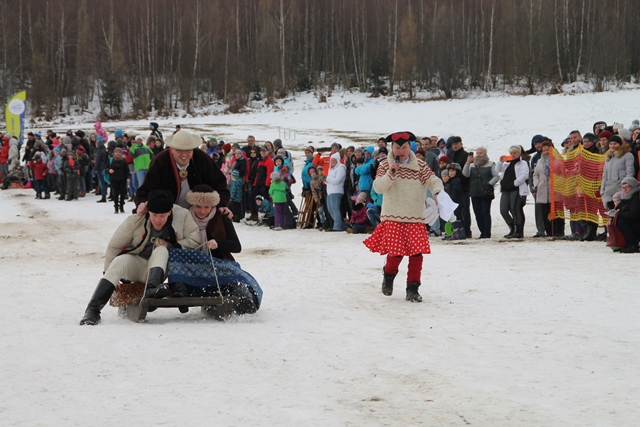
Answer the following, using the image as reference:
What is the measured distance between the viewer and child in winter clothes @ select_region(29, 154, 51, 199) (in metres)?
24.9

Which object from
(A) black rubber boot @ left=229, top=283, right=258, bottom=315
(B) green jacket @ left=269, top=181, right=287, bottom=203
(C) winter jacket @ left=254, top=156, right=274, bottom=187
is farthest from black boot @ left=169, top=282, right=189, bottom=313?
(C) winter jacket @ left=254, top=156, right=274, bottom=187

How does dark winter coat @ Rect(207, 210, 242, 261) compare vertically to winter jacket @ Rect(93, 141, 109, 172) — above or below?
below

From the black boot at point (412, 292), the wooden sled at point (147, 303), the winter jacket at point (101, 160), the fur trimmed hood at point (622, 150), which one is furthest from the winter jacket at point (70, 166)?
the black boot at point (412, 292)

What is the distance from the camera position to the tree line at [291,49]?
59125 millimetres

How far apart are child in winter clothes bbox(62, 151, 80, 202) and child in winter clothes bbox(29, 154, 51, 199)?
976 millimetres

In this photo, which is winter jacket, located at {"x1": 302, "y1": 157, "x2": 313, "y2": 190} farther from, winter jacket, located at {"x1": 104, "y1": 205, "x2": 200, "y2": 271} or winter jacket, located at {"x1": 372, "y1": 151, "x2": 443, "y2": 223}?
winter jacket, located at {"x1": 104, "y1": 205, "x2": 200, "y2": 271}

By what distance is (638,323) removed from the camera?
712 cm

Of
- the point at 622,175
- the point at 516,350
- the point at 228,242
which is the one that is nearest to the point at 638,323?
the point at 516,350

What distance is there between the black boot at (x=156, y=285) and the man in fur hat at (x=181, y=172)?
1.89 ft

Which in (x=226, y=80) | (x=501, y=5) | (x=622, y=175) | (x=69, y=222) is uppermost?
(x=501, y=5)

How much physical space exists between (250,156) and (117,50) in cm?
4813

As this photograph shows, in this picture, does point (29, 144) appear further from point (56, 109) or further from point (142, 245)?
point (56, 109)

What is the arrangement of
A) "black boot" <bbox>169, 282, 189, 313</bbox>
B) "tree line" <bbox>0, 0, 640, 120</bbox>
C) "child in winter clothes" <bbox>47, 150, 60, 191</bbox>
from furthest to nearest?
"tree line" <bbox>0, 0, 640, 120</bbox> → "child in winter clothes" <bbox>47, 150, 60, 191</bbox> → "black boot" <bbox>169, 282, 189, 313</bbox>

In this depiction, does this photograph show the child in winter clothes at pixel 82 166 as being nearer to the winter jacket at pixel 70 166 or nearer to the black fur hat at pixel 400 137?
the winter jacket at pixel 70 166
